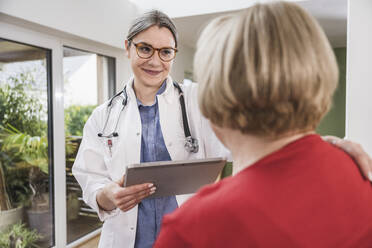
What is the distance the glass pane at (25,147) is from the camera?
7.73 feet

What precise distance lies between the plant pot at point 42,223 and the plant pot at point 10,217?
9 centimetres

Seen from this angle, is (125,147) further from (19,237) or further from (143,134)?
(19,237)

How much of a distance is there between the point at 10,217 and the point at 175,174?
6.69ft

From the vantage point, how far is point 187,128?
127 centimetres

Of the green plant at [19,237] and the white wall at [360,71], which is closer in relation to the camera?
the green plant at [19,237]

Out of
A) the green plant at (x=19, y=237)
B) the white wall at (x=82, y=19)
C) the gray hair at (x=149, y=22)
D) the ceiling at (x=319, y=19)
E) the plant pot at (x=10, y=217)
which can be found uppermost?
the ceiling at (x=319, y=19)

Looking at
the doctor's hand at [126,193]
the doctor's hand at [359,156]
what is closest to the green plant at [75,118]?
the doctor's hand at [126,193]

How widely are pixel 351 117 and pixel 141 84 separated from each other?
2.37 m

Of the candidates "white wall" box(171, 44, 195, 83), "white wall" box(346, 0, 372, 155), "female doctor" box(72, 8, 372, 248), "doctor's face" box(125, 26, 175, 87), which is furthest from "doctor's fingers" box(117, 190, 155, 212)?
"white wall" box(171, 44, 195, 83)

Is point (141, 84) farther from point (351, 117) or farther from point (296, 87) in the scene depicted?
point (351, 117)

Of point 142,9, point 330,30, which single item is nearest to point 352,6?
point 330,30

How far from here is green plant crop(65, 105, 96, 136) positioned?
2.92m

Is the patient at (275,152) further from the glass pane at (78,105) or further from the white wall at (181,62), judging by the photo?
the white wall at (181,62)

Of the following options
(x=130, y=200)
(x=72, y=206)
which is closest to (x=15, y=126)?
(x=72, y=206)
